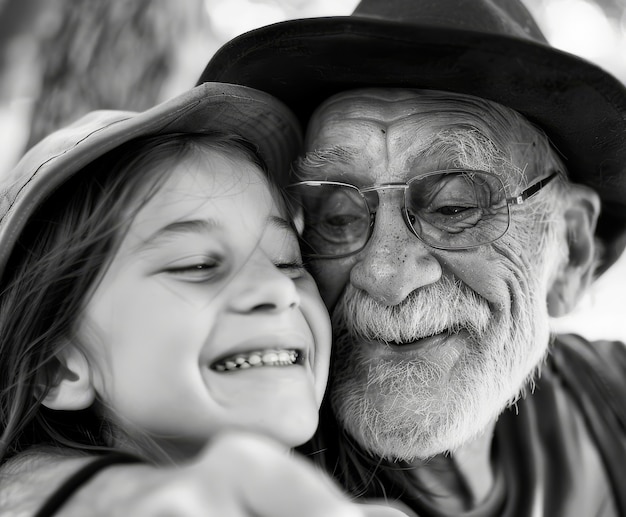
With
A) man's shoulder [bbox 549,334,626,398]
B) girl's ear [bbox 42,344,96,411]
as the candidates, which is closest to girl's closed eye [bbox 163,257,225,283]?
girl's ear [bbox 42,344,96,411]

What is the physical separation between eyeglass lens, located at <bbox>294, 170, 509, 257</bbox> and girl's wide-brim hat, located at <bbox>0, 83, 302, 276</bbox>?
154 mm

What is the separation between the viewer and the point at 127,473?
1126mm

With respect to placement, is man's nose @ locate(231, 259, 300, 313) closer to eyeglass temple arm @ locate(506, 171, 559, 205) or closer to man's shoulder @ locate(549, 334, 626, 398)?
eyeglass temple arm @ locate(506, 171, 559, 205)

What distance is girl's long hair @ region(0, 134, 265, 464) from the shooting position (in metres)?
1.46

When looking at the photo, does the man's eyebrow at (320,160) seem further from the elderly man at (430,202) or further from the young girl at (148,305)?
the young girl at (148,305)

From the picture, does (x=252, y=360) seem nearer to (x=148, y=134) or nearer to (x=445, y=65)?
(x=148, y=134)

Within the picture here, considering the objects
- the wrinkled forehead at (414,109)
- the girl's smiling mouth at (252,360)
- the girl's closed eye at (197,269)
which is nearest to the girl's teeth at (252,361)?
the girl's smiling mouth at (252,360)

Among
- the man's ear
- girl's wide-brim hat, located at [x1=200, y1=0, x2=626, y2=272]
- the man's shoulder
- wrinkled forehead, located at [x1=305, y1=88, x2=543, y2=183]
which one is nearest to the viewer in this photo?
girl's wide-brim hat, located at [x1=200, y1=0, x2=626, y2=272]

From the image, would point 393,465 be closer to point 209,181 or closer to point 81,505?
point 209,181

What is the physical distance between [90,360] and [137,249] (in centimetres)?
24

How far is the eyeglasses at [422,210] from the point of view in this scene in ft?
5.93

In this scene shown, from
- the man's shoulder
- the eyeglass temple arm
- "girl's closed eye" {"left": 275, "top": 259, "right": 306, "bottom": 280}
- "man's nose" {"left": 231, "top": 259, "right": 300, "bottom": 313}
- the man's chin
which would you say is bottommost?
the man's shoulder

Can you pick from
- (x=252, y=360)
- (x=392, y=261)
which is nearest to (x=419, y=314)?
(x=392, y=261)

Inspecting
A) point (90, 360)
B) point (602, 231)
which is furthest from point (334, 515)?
point (602, 231)
